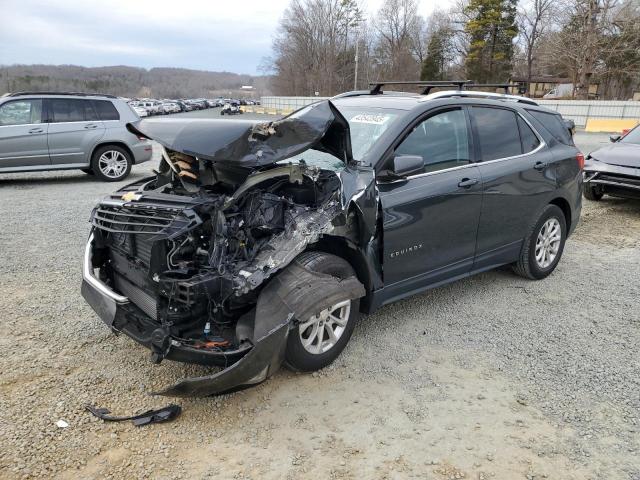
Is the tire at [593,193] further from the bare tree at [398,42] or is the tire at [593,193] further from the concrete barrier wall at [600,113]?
the bare tree at [398,42]

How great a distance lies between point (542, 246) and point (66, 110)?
9.50 meters

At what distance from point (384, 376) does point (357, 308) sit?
50cm

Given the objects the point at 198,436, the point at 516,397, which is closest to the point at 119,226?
the point at 198,436

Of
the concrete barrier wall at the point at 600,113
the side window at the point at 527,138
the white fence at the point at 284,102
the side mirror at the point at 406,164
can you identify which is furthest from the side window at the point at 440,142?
the white fence at the point at 284,102

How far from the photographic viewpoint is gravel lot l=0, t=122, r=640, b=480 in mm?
2629

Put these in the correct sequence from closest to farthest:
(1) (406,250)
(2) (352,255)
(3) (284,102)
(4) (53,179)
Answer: (2) (352,255) < (1) (406,250) < (4) (53,179) < (3) (284,102)

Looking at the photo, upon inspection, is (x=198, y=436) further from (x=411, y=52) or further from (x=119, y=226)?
(x=411, y=52)

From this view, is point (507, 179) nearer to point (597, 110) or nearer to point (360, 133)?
point (360, 133)

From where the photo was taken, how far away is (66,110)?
10.2 meters

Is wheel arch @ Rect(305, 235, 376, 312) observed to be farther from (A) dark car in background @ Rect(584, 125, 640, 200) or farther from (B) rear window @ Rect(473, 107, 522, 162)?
(A) dark car in background @ Rect(584, 125, 640, 200)

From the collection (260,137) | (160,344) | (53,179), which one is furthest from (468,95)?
(53,179)

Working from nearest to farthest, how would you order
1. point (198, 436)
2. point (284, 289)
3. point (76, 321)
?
point (198, 436) → point (284, 289) → point (76, 321)

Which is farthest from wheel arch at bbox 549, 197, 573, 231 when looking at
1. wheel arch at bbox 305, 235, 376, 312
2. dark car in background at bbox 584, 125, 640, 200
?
dark car in background at bbox 584, 125, 640, 200

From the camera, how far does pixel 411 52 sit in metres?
63.9
